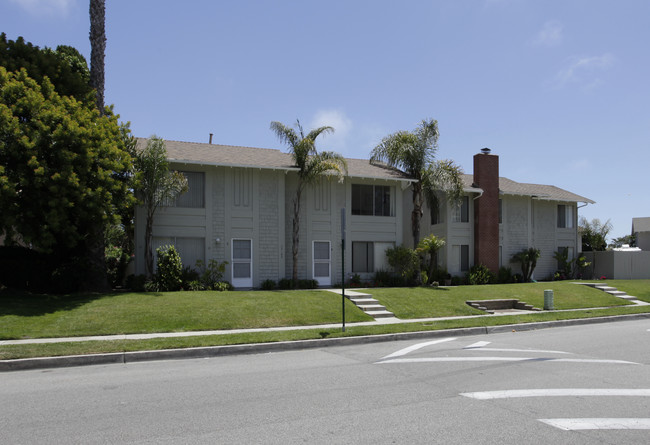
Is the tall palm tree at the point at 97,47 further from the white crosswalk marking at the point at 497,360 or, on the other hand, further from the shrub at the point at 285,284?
the white crosswalk marking at the point at 497,360

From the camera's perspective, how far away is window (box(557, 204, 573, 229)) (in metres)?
30.2

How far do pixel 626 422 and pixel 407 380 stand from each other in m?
2.97

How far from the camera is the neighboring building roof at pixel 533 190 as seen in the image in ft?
89.9

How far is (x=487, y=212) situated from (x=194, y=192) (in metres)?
14.9

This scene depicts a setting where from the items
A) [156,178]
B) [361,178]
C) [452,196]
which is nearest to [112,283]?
[156,178]

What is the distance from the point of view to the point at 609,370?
8320mm

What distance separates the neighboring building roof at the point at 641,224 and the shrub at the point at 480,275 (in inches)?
1196

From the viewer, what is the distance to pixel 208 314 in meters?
14.1

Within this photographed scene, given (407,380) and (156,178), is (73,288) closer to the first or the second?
(156,178)

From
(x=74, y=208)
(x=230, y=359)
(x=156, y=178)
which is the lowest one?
(x=230, y=359)

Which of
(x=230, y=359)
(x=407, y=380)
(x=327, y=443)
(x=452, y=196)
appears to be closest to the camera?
(x=327, y=443)

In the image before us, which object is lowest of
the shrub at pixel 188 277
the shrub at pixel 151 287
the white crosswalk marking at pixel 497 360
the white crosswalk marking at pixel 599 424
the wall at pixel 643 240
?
the white crosswalk marking at pixel 497 360

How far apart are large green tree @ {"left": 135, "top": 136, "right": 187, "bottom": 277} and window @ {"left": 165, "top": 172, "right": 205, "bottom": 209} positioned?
1.24 meters

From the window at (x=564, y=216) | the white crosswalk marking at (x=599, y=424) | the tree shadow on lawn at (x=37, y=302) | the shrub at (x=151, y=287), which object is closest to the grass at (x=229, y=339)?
the tree shadow on lawn at (x=37, y=302)
